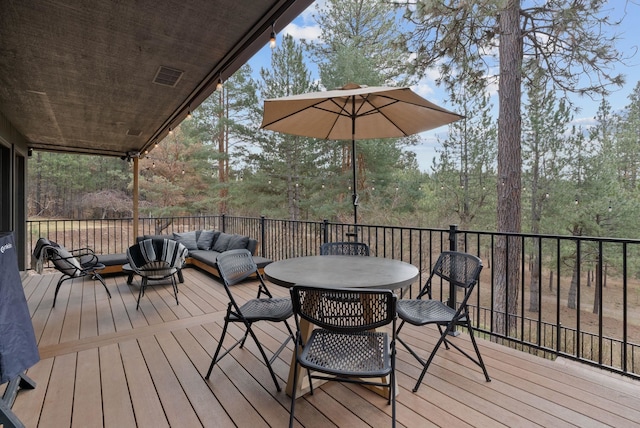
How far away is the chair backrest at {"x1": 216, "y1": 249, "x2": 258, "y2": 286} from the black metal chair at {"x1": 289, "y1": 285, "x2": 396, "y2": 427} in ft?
2.60

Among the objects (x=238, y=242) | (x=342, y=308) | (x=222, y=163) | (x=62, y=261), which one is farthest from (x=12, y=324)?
(x=222, y=163)

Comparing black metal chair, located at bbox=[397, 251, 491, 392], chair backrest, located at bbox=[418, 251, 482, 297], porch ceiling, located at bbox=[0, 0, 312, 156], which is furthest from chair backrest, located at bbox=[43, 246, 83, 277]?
chair backrest, located at bbox=[418, 251, 482, 297]

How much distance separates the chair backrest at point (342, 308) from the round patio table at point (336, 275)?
15cm

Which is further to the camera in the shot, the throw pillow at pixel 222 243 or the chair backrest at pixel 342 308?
the throw pillow at pixel 222 243

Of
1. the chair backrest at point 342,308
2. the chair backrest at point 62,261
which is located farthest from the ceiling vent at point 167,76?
the chair backrest at point 342,308

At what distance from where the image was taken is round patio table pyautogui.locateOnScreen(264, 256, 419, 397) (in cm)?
194

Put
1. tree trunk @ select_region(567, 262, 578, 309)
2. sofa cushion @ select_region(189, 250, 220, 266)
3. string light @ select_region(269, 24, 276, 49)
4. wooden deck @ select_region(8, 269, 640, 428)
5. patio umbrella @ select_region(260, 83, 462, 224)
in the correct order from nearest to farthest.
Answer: wooden deck @ select_region(8, 269, 640, 428) < string light @ select_region(269, 24, 276, 49) < patio umbrella @ select_region(260, 83, 462, 224) < sofa cushion @ select_region(189, 250, 220, 266) < tree trunk @ select_region(567, 262, 578, 309)

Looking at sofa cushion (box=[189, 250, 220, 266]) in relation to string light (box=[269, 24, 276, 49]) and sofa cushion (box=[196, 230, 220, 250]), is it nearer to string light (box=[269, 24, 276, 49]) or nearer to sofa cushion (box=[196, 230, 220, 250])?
sofa cushion (box=[196, 230, 220, 250])

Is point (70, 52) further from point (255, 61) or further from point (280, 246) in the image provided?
point (255, 61)

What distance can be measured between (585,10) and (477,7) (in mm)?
1800

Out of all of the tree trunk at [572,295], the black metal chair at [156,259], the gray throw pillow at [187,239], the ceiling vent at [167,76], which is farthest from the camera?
the tree trunk at [572,295]

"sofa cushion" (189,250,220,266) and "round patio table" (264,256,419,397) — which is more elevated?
"round patio table" (264,256,419,397)

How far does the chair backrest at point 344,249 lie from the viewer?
3246mm

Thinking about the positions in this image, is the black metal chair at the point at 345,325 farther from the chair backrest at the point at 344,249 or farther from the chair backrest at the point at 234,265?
the chair backrest at the point at 344,249
